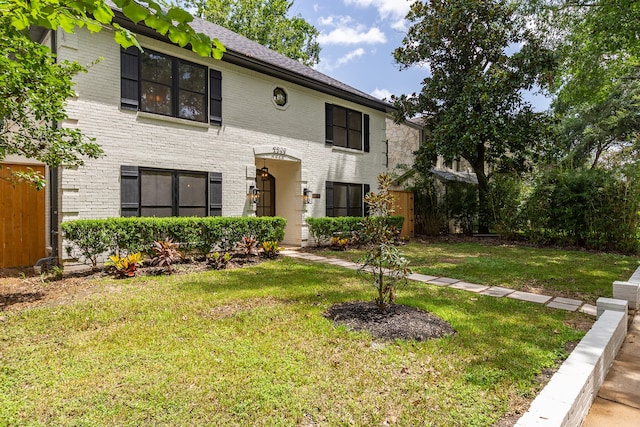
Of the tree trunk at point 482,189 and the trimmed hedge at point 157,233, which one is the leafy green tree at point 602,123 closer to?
the tree trunk at point 482,189

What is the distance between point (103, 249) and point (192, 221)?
179 centimetres

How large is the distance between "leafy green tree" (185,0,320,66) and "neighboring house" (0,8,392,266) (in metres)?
12.8

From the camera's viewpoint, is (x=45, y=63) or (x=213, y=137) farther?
(x=213, y=137)

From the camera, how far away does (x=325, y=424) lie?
2146mm

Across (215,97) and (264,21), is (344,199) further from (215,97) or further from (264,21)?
(264,21)

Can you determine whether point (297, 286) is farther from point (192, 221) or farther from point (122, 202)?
point (122, 202)

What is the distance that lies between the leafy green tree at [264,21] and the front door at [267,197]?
14.4 meters

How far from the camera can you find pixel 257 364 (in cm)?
287

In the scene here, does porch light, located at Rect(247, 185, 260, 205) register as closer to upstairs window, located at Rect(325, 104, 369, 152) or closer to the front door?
the front door

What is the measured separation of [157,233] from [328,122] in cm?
706

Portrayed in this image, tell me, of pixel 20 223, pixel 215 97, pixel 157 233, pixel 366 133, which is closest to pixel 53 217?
pixel 20 223

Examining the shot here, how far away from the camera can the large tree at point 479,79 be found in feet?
40.7

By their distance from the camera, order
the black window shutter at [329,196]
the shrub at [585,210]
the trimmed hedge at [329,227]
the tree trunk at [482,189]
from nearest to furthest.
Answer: the shrub at [585,210] < the trimmed hedge at [329,227] < the black window shutter at [329,196] < the tree trunk at [482,189]

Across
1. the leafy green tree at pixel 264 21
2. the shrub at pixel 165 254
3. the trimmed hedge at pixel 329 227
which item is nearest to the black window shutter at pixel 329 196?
the trimmed hedge at pixel 329 227
